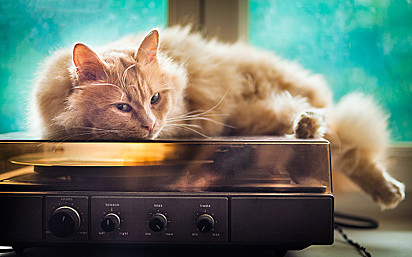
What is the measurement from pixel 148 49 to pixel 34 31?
1.69 ft

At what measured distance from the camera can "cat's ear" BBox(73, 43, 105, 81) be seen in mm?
834

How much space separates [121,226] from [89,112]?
0.30 m

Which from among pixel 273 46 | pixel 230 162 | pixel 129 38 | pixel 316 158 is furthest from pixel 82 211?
pixel 273 46

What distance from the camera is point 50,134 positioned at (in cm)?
88

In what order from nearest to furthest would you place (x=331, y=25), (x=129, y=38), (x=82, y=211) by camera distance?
(x=82, y=211)
(x=129, y=38)
(x=331, y=25)

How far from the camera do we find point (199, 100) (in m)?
1.17

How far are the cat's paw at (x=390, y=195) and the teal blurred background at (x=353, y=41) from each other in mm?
417

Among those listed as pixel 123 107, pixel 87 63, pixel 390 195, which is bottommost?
pixel 390 195

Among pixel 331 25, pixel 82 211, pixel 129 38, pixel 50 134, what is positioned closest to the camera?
pixel 82 211

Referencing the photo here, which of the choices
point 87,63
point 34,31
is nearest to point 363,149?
point 87,63

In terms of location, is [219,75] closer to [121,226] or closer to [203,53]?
[203,53]

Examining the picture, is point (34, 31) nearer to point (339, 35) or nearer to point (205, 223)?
point (205, 223)

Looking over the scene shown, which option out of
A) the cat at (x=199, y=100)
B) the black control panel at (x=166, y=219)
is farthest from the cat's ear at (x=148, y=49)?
the black control panel at (x=166, y=219)

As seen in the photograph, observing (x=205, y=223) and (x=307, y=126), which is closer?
(x=205, y=223)
